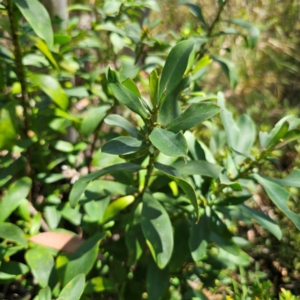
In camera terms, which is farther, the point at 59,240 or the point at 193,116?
the point at 59,240

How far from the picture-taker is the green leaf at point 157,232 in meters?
0.95

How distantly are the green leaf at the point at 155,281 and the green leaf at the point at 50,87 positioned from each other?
67 centimetres

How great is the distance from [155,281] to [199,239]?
0.21 metres

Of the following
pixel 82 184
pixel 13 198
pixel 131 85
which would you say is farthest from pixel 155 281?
pixel 131 85

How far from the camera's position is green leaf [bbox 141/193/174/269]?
95 centimetres

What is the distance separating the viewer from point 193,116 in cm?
81

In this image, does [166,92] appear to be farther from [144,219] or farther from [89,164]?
[89,164]

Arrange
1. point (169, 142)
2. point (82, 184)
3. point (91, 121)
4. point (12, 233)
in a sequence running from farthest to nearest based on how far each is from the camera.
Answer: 1. point (91, 121)
2. point (12, 233)
3. point (82, 184)
4. point (169, 142)

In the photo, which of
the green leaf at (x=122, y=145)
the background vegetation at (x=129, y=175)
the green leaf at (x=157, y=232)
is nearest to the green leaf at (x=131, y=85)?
the background vegetation at (x=129, y=175)

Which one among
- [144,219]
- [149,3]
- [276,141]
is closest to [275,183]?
[276,141]

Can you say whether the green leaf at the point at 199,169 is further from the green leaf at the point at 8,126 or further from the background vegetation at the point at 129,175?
the green leaf at the point at 8,126

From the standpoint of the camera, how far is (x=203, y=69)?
4.18 feet

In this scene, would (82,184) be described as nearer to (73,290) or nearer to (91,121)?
(73,290)

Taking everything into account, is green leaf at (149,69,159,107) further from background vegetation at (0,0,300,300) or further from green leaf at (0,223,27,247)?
green leaf at (0,223,27,247)
